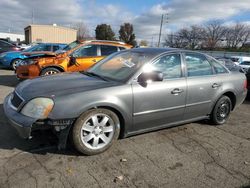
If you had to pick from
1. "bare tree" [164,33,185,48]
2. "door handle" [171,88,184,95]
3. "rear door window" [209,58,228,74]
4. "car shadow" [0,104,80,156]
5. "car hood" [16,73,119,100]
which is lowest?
"car shadow" [0,104,80,156]

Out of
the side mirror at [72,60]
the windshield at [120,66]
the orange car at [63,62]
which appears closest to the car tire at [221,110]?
the windshield at [120,66]

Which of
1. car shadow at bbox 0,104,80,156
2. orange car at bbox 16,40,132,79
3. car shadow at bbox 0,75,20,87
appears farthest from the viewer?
car shadow at bbox 0,75,20,87

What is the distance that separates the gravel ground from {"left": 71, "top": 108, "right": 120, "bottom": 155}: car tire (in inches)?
5.6

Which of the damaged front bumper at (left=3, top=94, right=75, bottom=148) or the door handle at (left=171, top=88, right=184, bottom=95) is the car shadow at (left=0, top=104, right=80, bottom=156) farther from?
the door handle at (left=171, top=88, right=184, bottom=95)

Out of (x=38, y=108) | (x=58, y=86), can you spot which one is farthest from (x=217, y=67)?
(x=38, y=108)

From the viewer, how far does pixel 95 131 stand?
132 inches

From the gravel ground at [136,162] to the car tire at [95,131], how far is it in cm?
14

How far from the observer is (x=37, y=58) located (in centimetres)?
786

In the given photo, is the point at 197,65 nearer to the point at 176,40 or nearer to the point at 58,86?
the point at 58,86

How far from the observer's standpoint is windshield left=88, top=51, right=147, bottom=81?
12.3ft

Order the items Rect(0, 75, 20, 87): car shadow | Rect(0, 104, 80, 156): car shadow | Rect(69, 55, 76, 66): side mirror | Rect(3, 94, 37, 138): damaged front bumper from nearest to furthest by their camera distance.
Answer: Rect(3, 94, 37, 138): damaged front bumper
Rect(0, 104, 80, 156): car shadow
Rect(69, 55, 76, 66): side mirror
Rect(0, 75, 20, 87): car shadow

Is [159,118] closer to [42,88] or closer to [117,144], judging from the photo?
[117,144]

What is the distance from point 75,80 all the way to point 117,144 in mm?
1201

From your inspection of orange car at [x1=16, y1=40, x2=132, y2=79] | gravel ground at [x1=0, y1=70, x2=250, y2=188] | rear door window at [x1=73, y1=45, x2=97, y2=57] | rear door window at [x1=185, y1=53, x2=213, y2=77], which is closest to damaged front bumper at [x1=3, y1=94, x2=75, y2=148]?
gravel ground at [x1=0, y1=70, x2=250, y2=188]
